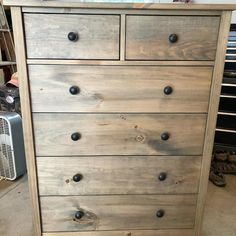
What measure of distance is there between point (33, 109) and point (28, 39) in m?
0.27

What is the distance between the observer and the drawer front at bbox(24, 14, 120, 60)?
2.85 ft

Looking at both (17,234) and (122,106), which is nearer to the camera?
(122,106)

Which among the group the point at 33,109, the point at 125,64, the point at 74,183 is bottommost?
the point at 74,183

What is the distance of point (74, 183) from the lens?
1.07 metres

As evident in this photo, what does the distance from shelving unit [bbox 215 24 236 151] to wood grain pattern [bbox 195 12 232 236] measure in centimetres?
84

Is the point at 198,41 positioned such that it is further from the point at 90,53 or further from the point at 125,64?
the point at 90,53

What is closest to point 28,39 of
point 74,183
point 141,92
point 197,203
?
point 141,92

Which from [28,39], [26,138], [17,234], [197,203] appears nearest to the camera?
[28,39]

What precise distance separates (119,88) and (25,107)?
0.39 meters

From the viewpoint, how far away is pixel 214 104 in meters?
0.98


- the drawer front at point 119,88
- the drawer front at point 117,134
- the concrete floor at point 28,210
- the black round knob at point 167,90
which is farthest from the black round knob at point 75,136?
the concrete floor at point 28,210

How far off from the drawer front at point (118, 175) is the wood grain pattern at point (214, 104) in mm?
34

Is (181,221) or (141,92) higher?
(141,92)

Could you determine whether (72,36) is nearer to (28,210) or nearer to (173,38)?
(173,38)
